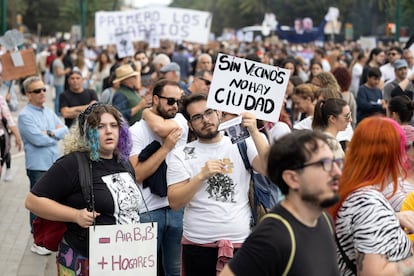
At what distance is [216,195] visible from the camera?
16.6 ft

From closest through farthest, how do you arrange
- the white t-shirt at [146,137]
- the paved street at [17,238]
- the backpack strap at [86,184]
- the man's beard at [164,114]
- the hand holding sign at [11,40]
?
the backpack strap at [86,184], the white t-shirt at [146,137], the man's beard at [164,114], the paved street at [17,238], the hand holding sign at [11,40]

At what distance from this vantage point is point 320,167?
126 inches

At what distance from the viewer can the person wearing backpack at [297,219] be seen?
10.3ft

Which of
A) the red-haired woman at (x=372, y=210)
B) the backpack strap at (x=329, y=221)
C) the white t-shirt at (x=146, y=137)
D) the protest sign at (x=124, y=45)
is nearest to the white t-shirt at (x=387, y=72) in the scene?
the protest sign at (x=124, y=45)

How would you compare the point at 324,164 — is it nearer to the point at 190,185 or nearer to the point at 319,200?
the point at 319,200

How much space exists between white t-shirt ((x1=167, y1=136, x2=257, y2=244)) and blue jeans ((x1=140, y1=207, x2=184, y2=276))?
32.5 inches

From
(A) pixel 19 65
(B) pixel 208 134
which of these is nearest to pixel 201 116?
(B) pixel 208 134

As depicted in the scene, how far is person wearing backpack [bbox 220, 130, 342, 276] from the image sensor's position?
3133mm

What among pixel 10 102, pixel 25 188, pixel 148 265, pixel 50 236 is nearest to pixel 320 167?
pixel 148 265

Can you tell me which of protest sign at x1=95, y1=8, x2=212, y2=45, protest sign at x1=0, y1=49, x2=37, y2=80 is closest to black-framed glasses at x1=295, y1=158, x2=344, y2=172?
protest sign at x1=0, y1=49, x2=37, y2=80

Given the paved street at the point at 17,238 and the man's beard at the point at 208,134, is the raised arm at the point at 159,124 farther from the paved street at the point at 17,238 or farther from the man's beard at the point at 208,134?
the paved street at the point at 17,238

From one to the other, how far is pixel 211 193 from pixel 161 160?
2.95ft

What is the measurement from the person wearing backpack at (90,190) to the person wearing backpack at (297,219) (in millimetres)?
1645

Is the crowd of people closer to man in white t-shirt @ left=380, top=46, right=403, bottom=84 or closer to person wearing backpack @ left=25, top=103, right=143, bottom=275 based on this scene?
person wearing backpack @ left=25, top=103, right=143, bottom=275
